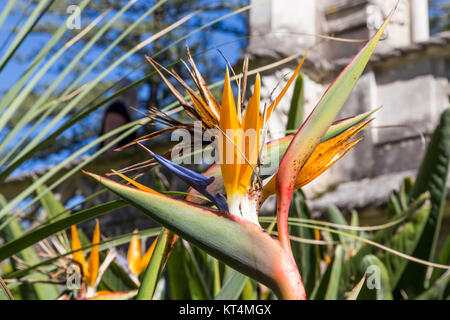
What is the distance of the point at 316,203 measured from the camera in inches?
80.4

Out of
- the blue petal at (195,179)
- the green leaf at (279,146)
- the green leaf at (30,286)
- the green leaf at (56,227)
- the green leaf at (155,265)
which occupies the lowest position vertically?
the green leaf at (30,286)

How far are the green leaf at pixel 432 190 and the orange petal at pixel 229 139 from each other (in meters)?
Answer: 0.58

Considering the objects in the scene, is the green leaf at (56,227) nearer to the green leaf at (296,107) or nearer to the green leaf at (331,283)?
the green leaf at (331,283)

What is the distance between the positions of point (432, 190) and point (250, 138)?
610 millimetres

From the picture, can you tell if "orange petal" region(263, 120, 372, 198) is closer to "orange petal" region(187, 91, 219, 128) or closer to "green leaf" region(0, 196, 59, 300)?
"orange petal" region(187, 91, 219, 128)

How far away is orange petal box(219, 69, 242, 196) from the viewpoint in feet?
1.25

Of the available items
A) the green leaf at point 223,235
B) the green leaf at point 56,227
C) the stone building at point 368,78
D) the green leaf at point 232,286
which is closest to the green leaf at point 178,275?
the green leaf at point 232,286

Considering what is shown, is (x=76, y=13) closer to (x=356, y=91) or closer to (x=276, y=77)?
(x=276, y=77)

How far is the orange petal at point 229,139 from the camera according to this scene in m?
0.38

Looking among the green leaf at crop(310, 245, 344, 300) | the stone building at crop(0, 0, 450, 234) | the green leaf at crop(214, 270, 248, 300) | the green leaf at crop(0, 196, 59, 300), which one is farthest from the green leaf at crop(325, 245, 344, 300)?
the stone building at crop(0, 0, 450, 234)

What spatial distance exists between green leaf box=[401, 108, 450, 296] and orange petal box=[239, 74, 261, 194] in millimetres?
573
